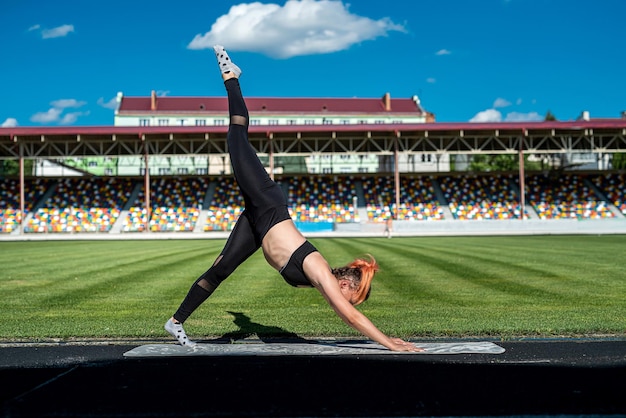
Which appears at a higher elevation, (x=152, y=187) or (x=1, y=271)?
(x=152, y=187)

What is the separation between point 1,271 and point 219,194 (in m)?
30.9

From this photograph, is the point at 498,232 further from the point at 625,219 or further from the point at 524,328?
the point at 524,328

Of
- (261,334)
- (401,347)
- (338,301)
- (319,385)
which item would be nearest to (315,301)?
(261,334)

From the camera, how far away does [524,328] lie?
6195 mm

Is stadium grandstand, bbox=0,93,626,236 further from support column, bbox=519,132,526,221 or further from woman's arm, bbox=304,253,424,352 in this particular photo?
woman's arm, bbox=304,253,424,352

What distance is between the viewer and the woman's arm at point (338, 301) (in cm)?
434

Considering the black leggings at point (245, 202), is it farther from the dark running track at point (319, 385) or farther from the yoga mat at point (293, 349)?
the dark running track at point (319, 385)

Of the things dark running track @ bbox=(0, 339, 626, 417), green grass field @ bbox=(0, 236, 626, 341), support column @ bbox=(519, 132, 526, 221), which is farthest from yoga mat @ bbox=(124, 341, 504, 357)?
support column @ bbox=(519, 132, 526, 221)

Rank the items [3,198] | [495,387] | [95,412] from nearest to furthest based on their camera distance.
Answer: [95,412] < [495,387] < [3,198]

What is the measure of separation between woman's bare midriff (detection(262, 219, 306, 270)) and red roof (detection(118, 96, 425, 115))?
75.4 meters

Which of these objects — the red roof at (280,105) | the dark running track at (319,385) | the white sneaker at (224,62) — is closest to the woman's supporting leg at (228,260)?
the dark running track at (319,385)

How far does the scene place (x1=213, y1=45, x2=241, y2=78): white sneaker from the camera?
5.16 metres

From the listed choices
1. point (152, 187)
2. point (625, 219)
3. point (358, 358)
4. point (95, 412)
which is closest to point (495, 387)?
point (358, 358)

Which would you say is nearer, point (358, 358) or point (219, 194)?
point (358, 358)
